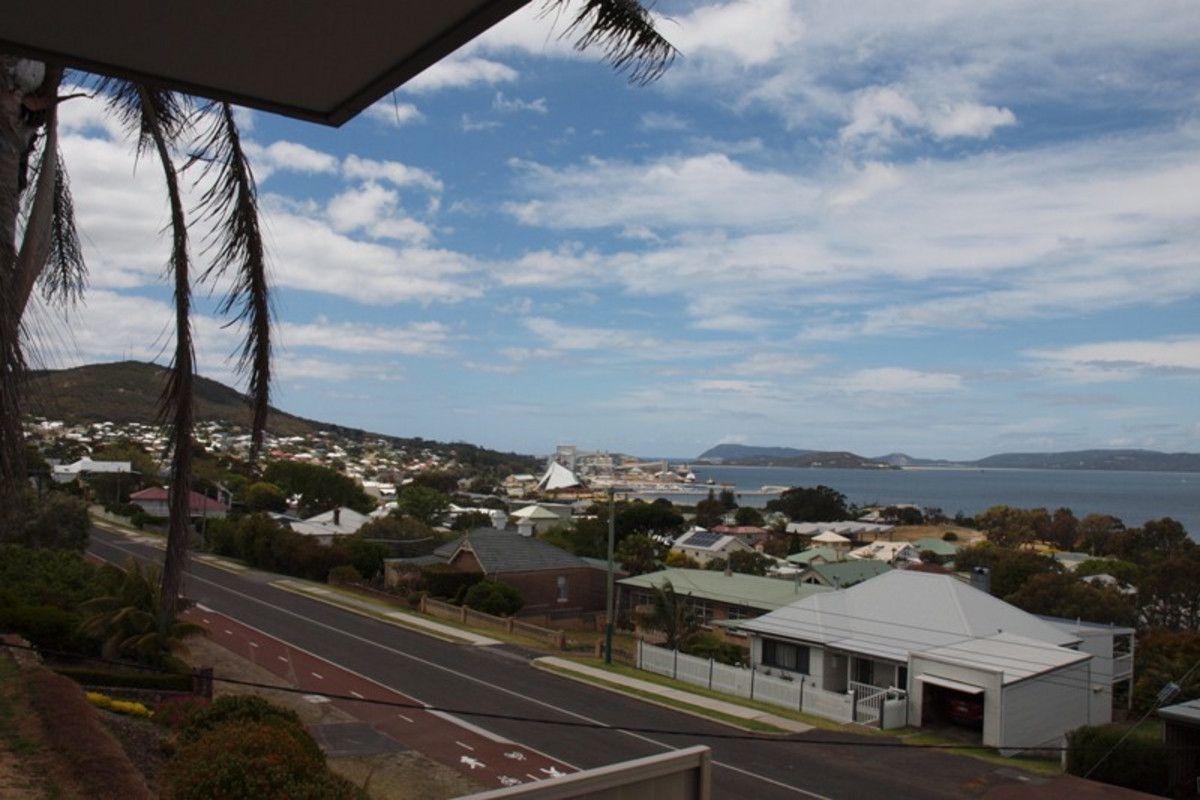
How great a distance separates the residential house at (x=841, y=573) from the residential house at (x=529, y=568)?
35.5ft

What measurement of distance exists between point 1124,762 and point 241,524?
47918 millimetres

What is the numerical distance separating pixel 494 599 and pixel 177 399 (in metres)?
37.8

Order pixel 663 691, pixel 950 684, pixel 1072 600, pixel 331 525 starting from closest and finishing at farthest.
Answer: pixel 950 684 < pixel 663 691 < pixel 1072 600 < pixel 331 525

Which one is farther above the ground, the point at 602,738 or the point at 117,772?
the point at 117,772

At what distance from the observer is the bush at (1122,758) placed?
2150cm

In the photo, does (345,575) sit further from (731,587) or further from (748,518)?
(748,518)

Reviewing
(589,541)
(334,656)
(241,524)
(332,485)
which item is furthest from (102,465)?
(334,656)

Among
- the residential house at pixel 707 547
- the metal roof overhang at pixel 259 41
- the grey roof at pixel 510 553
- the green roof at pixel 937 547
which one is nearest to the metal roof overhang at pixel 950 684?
the grey roof at pixel 510 553

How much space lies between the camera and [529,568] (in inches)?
1879

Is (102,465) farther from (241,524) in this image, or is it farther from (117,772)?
(117,772)

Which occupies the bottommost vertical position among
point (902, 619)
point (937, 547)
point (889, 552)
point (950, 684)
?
point (889, 552)

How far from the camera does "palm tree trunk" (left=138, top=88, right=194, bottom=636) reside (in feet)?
18.6

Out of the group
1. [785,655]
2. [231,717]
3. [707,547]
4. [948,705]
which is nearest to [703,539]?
[707,547]

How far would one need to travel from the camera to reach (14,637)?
19.3m
